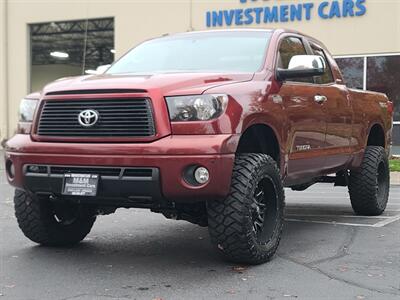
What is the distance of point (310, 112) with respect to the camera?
590 centimetres

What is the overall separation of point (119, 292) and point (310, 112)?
2640 mm

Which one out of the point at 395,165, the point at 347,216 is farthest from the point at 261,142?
the point at 395,165

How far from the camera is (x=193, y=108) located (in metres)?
4.57

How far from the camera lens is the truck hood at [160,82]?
4629mm

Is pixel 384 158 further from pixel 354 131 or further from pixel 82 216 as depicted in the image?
pixel 82 216

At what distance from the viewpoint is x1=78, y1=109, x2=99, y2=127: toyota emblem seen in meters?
4.70

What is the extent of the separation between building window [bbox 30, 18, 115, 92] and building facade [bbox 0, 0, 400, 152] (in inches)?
3.1

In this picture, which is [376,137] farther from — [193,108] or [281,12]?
[281,12]

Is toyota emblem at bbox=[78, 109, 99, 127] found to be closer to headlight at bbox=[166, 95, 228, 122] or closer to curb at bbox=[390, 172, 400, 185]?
headlight at bbox=[166, 95, 228, 122]

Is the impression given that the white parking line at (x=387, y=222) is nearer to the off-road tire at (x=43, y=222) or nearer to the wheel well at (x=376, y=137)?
the wheel well at (x=376, y=137)

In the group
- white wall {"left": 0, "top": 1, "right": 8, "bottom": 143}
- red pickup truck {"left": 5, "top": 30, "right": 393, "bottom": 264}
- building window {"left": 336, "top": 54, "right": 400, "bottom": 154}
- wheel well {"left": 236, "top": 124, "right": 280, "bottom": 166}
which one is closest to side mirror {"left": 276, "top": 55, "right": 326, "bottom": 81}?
red pickup truck {"left": 5, "top": 30, "right": 393, "bottom": 264}

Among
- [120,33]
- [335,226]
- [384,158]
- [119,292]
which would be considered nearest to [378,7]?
[120,33]

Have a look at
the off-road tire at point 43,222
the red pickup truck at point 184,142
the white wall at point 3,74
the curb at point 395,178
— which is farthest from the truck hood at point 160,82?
the white wall at point 3,74

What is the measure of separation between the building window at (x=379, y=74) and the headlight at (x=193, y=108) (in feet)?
45.3
